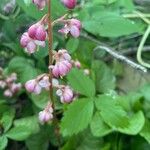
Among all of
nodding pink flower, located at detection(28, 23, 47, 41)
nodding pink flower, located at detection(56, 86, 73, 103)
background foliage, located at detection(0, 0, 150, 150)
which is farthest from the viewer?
background foliage, located at detection(0, 0, 150, 150)

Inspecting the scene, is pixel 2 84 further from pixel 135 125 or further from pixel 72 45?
pixel 135 125

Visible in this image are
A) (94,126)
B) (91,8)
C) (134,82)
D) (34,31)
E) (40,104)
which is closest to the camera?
(34,31)

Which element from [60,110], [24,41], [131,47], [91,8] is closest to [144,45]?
[131,47]

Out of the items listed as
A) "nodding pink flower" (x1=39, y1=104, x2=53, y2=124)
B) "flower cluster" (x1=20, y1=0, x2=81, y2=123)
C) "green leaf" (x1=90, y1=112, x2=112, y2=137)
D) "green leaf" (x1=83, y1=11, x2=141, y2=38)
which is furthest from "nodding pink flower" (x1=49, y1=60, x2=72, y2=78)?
"green leaf" (x1=83, y1=11, x2=141, y2=38)

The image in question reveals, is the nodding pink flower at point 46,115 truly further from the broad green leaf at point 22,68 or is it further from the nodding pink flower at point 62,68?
the broad green leaf at point 22,68

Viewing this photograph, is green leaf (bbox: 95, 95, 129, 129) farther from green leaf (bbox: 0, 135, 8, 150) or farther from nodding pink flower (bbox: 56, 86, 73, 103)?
green leaf (bbox: 0, 135, 8, 150)

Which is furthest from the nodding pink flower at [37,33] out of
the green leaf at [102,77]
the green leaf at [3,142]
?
the green leaf at [102,77]

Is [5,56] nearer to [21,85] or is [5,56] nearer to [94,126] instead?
[21,85]
